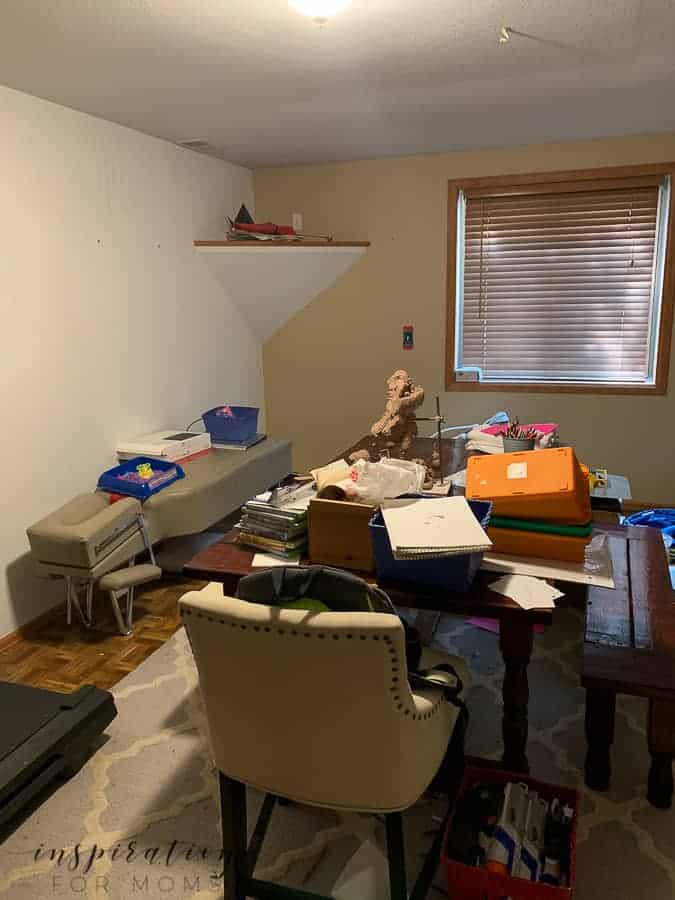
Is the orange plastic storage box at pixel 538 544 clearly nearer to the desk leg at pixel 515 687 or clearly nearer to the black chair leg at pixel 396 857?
the desk leg at pixel 515 687

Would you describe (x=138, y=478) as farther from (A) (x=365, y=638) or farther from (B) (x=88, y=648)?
(A) (x=365, y=638)

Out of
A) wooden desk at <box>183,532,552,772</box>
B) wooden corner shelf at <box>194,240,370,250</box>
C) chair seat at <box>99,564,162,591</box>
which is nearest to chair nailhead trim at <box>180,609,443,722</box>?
wooden desk at <box>183,532,552,772</box>

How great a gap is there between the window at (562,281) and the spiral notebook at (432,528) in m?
2.62

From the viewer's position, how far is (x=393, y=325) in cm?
436

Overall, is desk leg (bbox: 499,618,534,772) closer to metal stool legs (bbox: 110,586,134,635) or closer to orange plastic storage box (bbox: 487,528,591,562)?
orange plastic storage box (bbox: 487,528,591,562)

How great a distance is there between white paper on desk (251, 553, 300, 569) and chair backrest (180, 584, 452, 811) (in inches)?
18.4

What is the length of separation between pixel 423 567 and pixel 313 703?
469mm

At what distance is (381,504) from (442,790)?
2.61 ft

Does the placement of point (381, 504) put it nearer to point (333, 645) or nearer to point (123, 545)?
point (333, 645)

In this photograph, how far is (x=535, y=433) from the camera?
3.00 m

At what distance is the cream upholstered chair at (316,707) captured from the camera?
122 centimetres

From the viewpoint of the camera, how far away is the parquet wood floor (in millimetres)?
2523

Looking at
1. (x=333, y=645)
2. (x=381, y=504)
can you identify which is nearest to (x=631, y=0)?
(x=381, y=504)

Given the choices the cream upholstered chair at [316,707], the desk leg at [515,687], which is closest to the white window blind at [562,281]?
the desk leg at [515,687]
